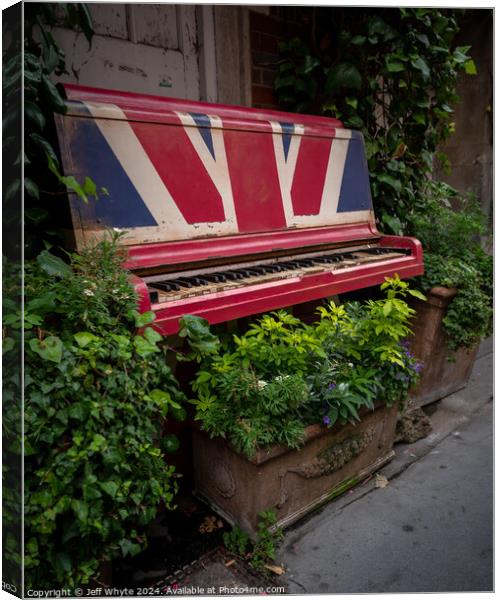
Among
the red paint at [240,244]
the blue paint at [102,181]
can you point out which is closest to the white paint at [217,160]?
the red paint at [240,244]

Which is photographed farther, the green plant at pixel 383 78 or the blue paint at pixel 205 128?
the green plant at pixel 383 78

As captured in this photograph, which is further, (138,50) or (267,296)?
(138,50)

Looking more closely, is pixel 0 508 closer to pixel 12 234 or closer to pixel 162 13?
pixel 12 234

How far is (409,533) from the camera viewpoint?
6.70 ft

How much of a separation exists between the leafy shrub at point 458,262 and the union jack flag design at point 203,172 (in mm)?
705

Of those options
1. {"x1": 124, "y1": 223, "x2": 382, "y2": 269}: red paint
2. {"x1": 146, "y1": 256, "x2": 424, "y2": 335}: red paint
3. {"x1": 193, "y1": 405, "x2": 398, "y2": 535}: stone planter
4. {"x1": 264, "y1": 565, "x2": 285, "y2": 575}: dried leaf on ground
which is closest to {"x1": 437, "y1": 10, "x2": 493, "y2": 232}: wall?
{"x1": 124, "y1": 223, "x2": 382, "y2": 269}: red paint

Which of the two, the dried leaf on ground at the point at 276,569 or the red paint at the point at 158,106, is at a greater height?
the red paint at the point at 158,106

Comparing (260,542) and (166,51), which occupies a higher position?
(166,51)

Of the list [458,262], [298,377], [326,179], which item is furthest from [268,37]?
[298,377]

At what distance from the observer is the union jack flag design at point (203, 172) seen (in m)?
1.92

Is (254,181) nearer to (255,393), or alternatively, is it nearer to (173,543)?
(255,393)

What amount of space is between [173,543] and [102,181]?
60.9 inches

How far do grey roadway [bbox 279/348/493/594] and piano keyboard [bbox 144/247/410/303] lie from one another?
3.63 feet

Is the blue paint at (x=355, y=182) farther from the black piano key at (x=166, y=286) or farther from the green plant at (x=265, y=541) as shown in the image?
the green plant at (x=265, y=541)
